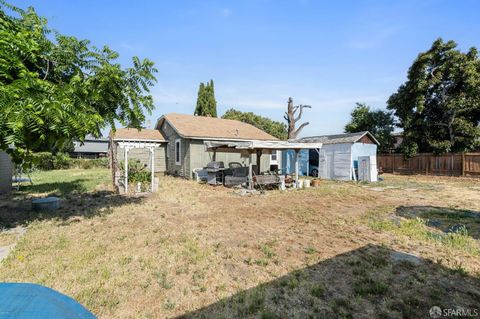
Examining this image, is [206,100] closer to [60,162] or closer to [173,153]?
[60,162]

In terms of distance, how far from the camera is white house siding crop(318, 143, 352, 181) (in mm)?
19062

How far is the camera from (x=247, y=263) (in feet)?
16.3

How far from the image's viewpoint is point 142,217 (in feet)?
26.9

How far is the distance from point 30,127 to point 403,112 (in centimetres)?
2756

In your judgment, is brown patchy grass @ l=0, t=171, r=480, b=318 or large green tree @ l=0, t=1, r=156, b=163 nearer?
brown patchy grass @ l=0, t=171, r=480, b=318

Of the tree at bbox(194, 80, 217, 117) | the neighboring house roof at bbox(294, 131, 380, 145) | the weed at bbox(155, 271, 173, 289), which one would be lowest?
the weed at bbox(155, 271, 173, 289)

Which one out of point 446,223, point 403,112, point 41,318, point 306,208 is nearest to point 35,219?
point 41,318

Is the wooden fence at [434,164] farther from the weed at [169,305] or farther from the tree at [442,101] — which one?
the weed at [169,305]

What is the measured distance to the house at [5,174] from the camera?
1246 centimetres

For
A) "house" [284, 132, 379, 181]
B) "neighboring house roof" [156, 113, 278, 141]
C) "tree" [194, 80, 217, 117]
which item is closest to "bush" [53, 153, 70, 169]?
"neighboring house roof" [156, 113, 278, 141]

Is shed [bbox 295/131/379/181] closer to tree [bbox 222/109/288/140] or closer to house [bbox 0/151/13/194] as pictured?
house [bbox 0/151/13/194]

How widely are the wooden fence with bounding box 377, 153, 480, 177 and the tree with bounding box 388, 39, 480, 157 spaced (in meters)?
0.79

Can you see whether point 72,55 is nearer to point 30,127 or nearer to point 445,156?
point 30,127

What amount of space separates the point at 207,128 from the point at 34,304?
1885 centimetres
